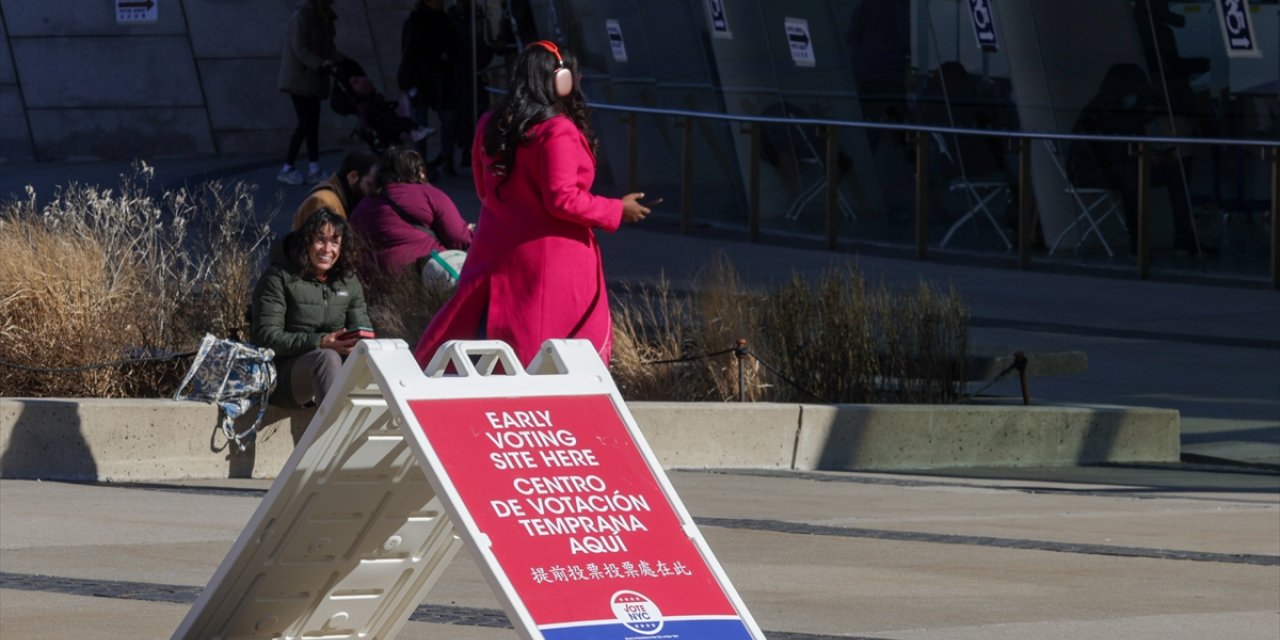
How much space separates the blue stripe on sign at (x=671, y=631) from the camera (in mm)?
3922

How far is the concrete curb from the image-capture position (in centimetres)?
891

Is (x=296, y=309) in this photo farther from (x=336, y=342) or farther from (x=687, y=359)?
(x=687, y=359)

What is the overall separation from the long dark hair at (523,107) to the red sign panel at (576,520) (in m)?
2.63

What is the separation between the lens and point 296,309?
9.22 metres

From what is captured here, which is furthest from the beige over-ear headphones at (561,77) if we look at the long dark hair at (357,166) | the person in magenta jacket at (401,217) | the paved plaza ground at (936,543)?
the long dark hair at (357,166)

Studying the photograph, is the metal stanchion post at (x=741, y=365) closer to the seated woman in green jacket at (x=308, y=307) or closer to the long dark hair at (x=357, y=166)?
the seated woman in green jacket at (x=308, y=307)

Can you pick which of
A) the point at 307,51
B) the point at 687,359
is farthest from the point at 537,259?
the point at 307,51

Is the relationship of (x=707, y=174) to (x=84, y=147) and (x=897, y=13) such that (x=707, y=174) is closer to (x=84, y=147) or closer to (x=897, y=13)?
(x=897, y=13)

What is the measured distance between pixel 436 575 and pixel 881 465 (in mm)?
5725

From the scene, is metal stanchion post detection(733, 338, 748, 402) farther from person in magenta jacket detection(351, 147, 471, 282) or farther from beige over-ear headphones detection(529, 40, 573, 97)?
beige over-ear headphones detection(529, 40, 573, 97)

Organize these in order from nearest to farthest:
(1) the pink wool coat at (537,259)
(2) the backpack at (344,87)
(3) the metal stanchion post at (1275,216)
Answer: (1) the pink wool coat at (537,259) < (3) the metal stanchion post at (1275,216) < (2) the backpack at (344,87)

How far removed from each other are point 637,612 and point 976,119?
52.1 feet

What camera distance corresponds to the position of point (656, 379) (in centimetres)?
1055

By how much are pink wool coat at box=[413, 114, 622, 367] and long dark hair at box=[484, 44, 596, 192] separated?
31 millimetres
